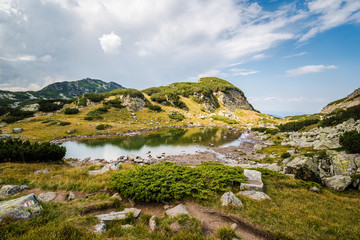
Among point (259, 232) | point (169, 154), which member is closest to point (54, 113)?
point (169, 154)

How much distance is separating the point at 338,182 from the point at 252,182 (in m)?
6.66

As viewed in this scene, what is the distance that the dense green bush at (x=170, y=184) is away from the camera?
8047mm

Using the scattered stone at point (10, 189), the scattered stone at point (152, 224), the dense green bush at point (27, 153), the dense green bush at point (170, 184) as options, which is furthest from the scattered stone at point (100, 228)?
the dense green bush at point (27, 153)

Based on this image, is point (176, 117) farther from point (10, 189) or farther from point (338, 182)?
point (10, 189)

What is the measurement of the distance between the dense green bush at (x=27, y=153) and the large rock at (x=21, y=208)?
13373 millimetres

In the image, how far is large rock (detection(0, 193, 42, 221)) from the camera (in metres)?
5.02

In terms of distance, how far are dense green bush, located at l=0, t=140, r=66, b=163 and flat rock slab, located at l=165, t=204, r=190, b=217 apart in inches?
686

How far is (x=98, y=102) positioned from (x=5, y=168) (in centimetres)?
7223

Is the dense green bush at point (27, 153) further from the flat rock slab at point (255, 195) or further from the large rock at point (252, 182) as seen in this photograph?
the large rock at point (252, 182)

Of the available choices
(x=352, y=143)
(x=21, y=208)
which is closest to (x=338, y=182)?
(x=352, y=143)

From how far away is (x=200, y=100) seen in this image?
11369cm

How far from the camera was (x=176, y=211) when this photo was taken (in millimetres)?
7094

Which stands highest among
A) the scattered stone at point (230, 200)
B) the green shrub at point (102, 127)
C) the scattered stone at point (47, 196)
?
the green shrub at point (102, 127)

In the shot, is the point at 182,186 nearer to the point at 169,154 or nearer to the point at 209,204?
the point at 209,204
